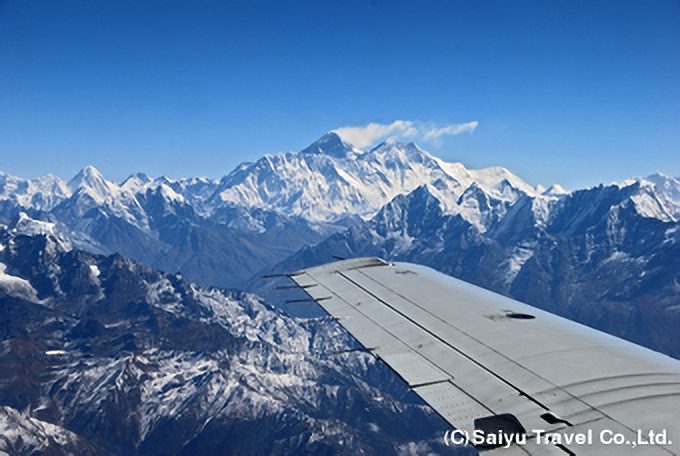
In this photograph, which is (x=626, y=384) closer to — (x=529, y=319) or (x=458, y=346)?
(x=458, y=346)

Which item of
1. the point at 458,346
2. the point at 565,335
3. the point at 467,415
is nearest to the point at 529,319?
the point at 565,335

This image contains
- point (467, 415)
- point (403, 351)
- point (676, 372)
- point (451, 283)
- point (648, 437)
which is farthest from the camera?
point (451, 283)

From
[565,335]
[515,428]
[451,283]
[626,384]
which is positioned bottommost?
[515,428]

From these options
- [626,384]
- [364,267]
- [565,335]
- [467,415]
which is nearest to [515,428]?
[467,415]

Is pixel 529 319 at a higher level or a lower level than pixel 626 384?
higher

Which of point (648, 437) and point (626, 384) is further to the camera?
point (626, 384)

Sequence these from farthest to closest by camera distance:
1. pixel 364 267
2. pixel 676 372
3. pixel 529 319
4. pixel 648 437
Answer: pixel 364 267 → pixel 529 319 → pixel 676 372 → pixel 648 437
